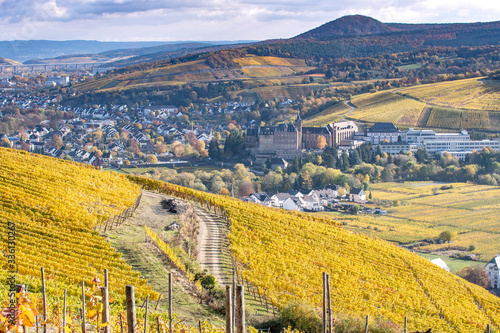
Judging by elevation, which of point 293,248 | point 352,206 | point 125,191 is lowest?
point 352,206

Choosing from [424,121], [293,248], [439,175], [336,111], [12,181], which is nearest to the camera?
[12,181]

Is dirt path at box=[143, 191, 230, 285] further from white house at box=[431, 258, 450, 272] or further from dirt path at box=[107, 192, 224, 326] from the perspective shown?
white house at box=[431, 258, 450, 272]

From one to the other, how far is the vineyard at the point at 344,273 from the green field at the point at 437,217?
15322mm

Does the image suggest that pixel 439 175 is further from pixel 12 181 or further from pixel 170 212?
pixel 12 181

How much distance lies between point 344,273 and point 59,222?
9.14 m

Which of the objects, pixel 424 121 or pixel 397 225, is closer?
pixel 397 225

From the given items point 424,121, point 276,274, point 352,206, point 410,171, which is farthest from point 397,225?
point 424,121

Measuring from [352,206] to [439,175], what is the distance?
17.6m

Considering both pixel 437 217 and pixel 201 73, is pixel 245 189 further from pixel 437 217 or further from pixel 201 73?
pixel 201 73

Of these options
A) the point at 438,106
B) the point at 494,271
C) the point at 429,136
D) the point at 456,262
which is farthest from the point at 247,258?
the point at 438,106

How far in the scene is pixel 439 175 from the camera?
6556cm

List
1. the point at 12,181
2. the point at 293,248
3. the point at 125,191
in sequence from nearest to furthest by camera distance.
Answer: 1. the point at 12,181
2. the point at 293,248
3. the point at 125,191

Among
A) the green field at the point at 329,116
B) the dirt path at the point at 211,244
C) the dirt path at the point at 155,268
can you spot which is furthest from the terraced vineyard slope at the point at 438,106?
the dirt path at the point at 155,268

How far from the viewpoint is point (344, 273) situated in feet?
64.8
